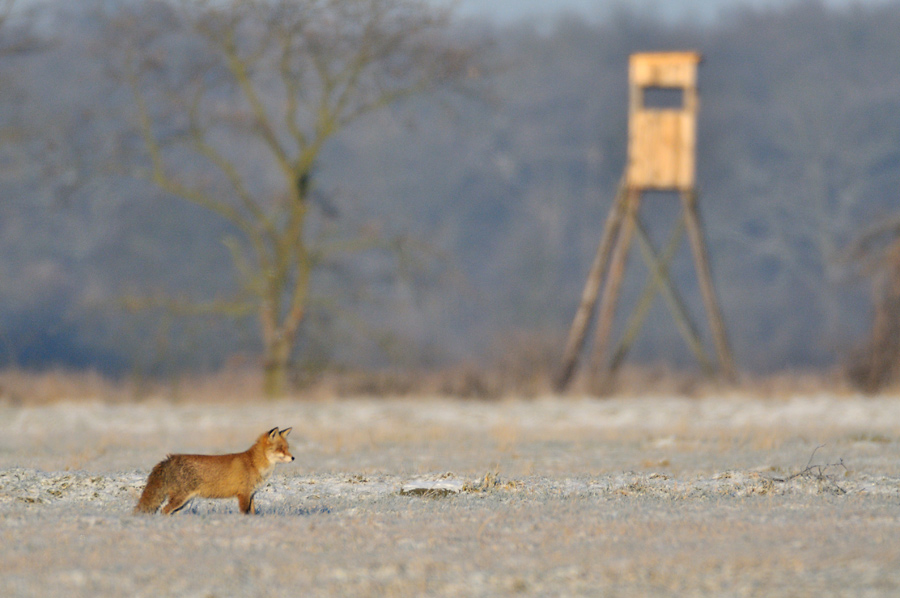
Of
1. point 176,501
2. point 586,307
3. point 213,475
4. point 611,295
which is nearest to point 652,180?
point 611,295

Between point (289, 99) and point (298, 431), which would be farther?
point (289, 99)

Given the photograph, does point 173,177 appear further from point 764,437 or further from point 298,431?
point 764,437

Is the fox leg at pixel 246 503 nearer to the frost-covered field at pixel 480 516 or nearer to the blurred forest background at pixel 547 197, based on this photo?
the frost-covered field at pixel 480 516

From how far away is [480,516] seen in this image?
9.19m

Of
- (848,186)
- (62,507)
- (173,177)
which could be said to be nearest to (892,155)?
(848,186)

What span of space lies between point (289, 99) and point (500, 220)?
38.7m

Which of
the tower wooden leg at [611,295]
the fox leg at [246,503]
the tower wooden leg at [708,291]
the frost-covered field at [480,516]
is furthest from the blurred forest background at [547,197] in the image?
the fox leg at [246,503]

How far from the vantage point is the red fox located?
8.89 meters

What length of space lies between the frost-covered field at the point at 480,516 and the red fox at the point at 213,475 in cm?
17

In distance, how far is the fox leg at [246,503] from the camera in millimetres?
9086

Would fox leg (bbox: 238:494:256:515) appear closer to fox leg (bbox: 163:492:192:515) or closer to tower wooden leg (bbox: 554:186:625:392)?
fox leg (bbox: 163:492:192:515)

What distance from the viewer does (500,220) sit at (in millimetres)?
65375

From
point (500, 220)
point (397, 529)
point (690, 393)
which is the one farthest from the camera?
point (500, 220)

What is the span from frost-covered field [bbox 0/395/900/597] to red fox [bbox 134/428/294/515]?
0.56 ft
